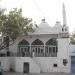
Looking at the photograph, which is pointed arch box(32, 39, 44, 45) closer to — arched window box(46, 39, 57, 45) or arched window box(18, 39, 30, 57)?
arched window box(46, 39, 57, 45)

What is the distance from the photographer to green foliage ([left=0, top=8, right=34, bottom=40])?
119ft

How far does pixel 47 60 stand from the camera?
39188 mm

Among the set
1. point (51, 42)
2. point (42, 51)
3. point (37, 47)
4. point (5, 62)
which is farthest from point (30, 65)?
point (51, 42)

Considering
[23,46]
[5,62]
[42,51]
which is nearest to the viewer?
[5,62]

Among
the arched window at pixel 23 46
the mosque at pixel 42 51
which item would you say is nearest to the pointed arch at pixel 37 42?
the mosque at pixel 42 51

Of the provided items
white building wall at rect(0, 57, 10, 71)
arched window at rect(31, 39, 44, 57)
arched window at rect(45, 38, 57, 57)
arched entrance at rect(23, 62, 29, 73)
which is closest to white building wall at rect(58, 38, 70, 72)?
arched window at rect(45, 38, 57, 57)

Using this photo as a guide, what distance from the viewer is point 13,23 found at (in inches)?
1446

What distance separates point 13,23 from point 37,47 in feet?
26.1

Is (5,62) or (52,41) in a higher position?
(52,41)

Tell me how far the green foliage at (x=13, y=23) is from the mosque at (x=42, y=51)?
369 centimetres

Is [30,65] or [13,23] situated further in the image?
[30,65]

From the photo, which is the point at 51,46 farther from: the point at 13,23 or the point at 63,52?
the point at 13,23

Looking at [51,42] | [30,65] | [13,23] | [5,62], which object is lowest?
[30,65]

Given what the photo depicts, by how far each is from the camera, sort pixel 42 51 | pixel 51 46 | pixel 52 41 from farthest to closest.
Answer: pixel 42 51 < pixel 51 46 < pixel 52 41
